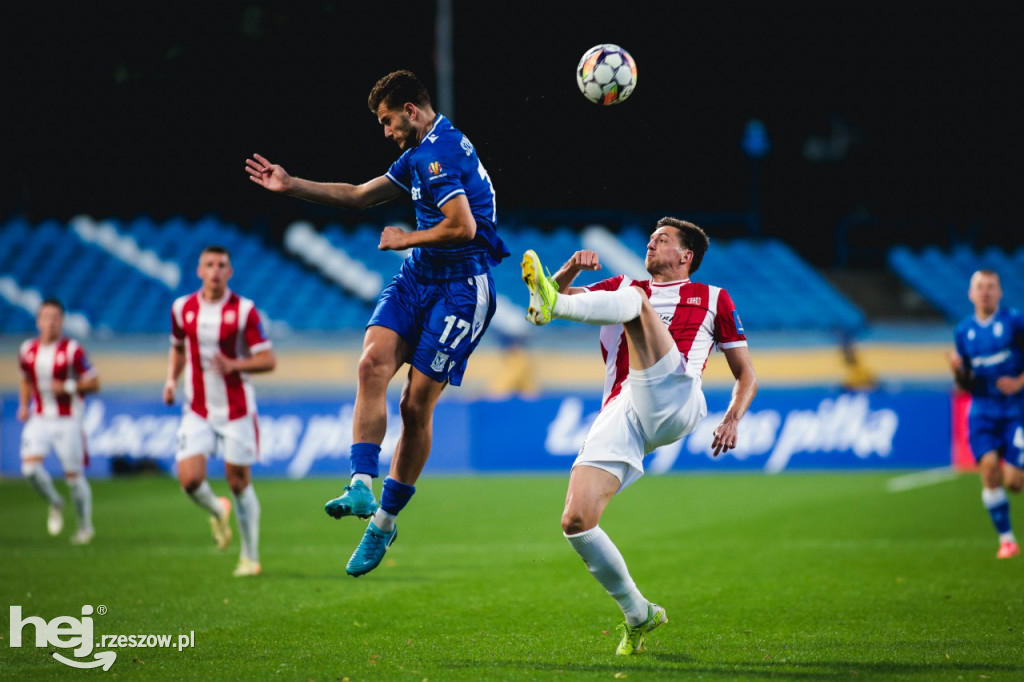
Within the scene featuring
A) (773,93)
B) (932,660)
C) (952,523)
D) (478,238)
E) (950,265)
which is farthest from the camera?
(773,93)

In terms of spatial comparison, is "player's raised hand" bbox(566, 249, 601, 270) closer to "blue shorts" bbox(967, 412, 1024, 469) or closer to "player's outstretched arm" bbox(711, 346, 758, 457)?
"player's outstretched arm" bbox(711, 346, 758, 457)

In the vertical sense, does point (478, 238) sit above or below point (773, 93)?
below

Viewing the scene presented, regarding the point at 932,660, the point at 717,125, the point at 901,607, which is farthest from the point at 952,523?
the point at 717,125

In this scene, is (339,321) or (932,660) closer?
(932,660)

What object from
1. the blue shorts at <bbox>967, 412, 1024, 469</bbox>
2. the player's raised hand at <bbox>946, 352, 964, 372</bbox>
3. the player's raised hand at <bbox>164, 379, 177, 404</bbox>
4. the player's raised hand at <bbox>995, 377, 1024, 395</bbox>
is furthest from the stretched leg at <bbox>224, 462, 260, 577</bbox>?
the player's raised hand at <bbox>995, 377, 1024, 395</bbox>

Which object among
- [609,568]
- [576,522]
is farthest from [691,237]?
[609,568]

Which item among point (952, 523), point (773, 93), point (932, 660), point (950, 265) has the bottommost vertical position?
point (932, 660)

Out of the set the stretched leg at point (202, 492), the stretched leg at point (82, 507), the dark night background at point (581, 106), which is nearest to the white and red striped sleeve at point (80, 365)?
the stretched leg at point (82, 507)

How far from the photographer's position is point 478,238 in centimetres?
629

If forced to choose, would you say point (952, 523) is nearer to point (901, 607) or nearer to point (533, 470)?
point (901, 607)

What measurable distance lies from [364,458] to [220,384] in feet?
12.2

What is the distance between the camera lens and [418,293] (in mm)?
6344

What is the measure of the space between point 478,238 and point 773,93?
2323 centimetres

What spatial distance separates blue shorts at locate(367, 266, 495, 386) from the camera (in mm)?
6227
